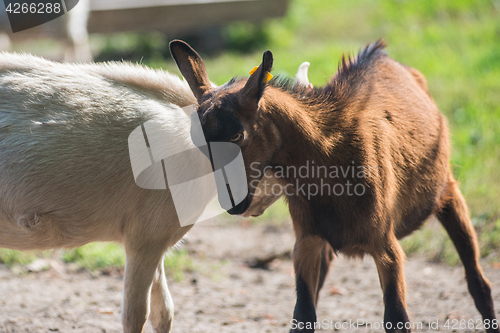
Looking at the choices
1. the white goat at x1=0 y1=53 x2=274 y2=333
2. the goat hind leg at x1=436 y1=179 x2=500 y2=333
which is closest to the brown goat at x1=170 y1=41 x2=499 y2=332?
the goat hind leg at x1=436 y1=179 x2=500 y2=333

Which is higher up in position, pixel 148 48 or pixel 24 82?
pixel 148 48

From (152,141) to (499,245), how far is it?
3.49m

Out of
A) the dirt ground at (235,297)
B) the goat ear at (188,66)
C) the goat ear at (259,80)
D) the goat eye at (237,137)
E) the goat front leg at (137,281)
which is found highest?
the goat ear at (188,66)

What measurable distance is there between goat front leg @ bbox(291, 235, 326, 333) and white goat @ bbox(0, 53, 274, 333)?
63 cm

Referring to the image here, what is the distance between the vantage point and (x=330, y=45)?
10047 millimetres

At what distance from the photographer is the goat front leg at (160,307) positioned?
316cm

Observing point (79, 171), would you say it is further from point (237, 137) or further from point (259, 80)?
point (259, 80)

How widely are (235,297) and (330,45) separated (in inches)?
273

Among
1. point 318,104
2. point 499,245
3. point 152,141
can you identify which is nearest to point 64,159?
point 152,141

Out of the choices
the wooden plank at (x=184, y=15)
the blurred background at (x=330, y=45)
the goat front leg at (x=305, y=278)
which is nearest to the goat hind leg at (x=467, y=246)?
the goat front leg at (x=305, y=278)

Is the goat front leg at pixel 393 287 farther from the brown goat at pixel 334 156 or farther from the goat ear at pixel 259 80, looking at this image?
the goat ear at pixel 259 80

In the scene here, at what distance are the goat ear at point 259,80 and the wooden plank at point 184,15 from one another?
9.35 m

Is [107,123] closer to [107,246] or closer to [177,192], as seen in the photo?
[177,192]

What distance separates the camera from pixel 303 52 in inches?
394
